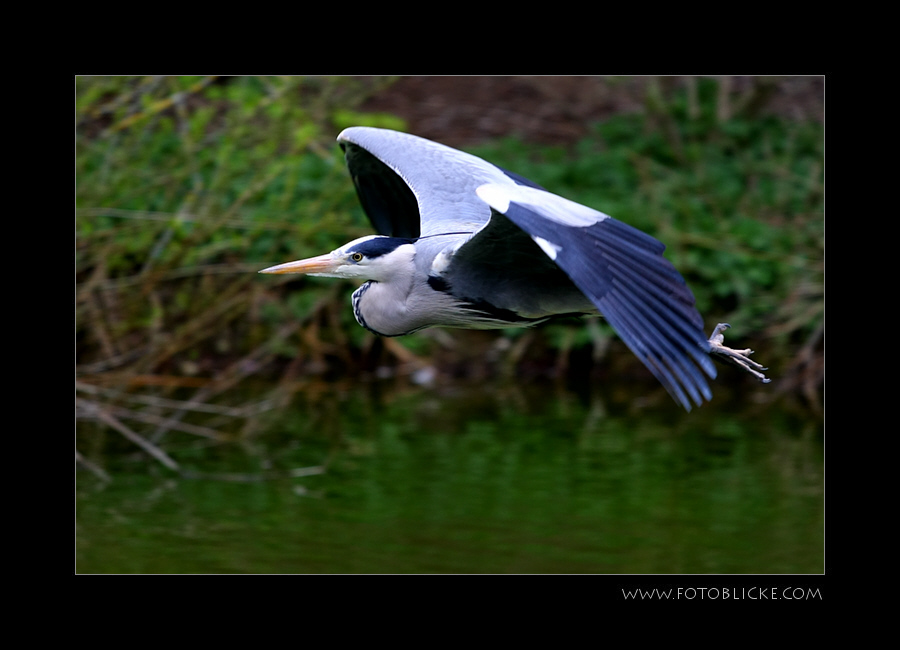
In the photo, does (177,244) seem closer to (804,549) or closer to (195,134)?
(195,134)

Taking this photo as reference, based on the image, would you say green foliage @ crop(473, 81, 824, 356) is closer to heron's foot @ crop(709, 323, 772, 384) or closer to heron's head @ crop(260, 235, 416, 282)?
heron's foot @ crop(709, 323, 772, 384)

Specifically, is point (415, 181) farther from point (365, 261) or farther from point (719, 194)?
point (719, 194)

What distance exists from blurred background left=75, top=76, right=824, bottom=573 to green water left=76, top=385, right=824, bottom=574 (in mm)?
24

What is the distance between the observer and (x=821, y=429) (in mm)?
9320

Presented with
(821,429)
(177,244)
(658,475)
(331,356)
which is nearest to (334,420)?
(331,356)

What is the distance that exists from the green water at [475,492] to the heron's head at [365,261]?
2.32m

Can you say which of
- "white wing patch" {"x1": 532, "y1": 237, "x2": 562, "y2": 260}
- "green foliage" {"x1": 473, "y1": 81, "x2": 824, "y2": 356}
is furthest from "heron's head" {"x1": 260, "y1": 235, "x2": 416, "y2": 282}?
"green foliage" {"x1": 473, "y1": 81, "x2": 824, "y2": 356}

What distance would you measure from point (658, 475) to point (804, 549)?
4.85 feet

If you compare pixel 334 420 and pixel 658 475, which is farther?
pixel 334 420

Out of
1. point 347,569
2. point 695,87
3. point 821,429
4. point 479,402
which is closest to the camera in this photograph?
point 347,569

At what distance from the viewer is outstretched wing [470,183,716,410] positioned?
398cm

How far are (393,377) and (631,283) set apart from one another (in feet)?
20.6

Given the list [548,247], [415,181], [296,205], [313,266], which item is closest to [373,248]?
[313,266]

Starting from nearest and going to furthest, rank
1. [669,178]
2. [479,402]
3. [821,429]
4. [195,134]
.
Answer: [195,134], [821,429], [479,402], [669,178]
